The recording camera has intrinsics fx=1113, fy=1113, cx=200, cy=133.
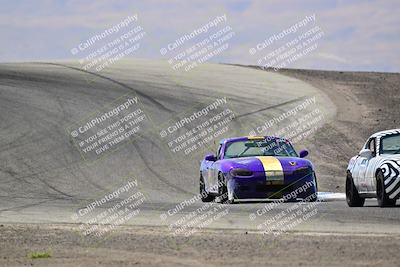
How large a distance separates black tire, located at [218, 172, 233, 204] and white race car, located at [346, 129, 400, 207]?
212 cm

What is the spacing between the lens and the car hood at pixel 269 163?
18734 millimetres

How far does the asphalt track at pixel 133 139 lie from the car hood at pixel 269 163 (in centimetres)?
74

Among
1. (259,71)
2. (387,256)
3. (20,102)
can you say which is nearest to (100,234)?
(387,256)

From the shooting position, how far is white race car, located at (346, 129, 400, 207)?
54.4 ft

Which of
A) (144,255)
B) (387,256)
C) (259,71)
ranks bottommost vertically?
(259,71)

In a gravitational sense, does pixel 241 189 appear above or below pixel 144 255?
below

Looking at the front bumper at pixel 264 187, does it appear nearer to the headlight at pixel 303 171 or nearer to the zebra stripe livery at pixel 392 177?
the headlight at pixel 303 171

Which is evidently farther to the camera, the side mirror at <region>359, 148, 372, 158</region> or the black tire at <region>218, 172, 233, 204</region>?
the black tire at <region>218, 172, 233, 204</region>

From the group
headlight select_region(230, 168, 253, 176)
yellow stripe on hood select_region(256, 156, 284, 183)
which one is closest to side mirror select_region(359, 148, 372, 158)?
yellow stripe on hood select_region(256, 156, 284, 183)

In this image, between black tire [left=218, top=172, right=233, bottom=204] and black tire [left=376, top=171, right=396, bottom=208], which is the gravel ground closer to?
black tire [left=376, top=171, right=396, bottom=208]

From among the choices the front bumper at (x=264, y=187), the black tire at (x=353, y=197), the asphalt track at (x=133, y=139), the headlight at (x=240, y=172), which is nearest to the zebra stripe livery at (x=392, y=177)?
the asphalt track at (x=133, y=139)

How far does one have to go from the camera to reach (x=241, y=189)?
1880 centimetres

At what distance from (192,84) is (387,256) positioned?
105ft

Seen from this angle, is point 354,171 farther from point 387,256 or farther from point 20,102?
point 20,102
